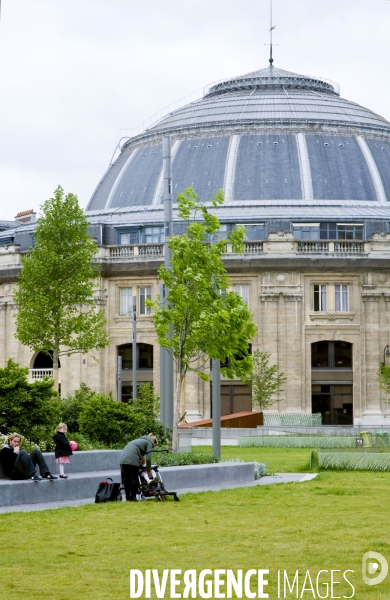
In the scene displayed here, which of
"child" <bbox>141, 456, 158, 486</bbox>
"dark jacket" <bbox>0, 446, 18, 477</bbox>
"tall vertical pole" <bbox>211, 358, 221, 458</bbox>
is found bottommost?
"child" <bbox>141, 456, 158, 486</bbox>

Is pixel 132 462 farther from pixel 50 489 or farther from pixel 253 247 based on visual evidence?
pixel 253 247

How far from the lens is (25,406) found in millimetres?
27656

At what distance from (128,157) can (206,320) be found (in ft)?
200

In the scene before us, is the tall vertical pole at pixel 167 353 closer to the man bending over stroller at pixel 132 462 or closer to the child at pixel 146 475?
the child at pixel 146 475

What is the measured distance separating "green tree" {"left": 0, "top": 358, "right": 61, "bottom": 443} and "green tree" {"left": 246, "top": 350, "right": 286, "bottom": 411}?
4606 cm

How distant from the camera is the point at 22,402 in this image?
89.9 ft

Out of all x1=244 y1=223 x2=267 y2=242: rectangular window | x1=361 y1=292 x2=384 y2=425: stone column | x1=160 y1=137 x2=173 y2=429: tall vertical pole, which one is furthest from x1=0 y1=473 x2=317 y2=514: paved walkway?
x1=244 y1=223 x2=267 y2=242: rectangular window

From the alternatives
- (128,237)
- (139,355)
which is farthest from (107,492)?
(128,237)

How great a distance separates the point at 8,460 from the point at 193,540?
25.7ft

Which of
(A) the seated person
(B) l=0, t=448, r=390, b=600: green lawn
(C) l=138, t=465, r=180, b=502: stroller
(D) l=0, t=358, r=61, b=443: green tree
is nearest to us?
(B) l=0, t=448, r=390, b=600: green lawn

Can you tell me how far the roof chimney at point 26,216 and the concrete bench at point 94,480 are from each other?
83306 millimetres

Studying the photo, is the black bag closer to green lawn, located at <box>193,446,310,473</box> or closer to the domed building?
green lawn, located at <box>193,446,310,473</box>

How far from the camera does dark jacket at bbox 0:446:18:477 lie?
80.8 ft

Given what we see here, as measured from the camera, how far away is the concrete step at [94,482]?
2403 cm
